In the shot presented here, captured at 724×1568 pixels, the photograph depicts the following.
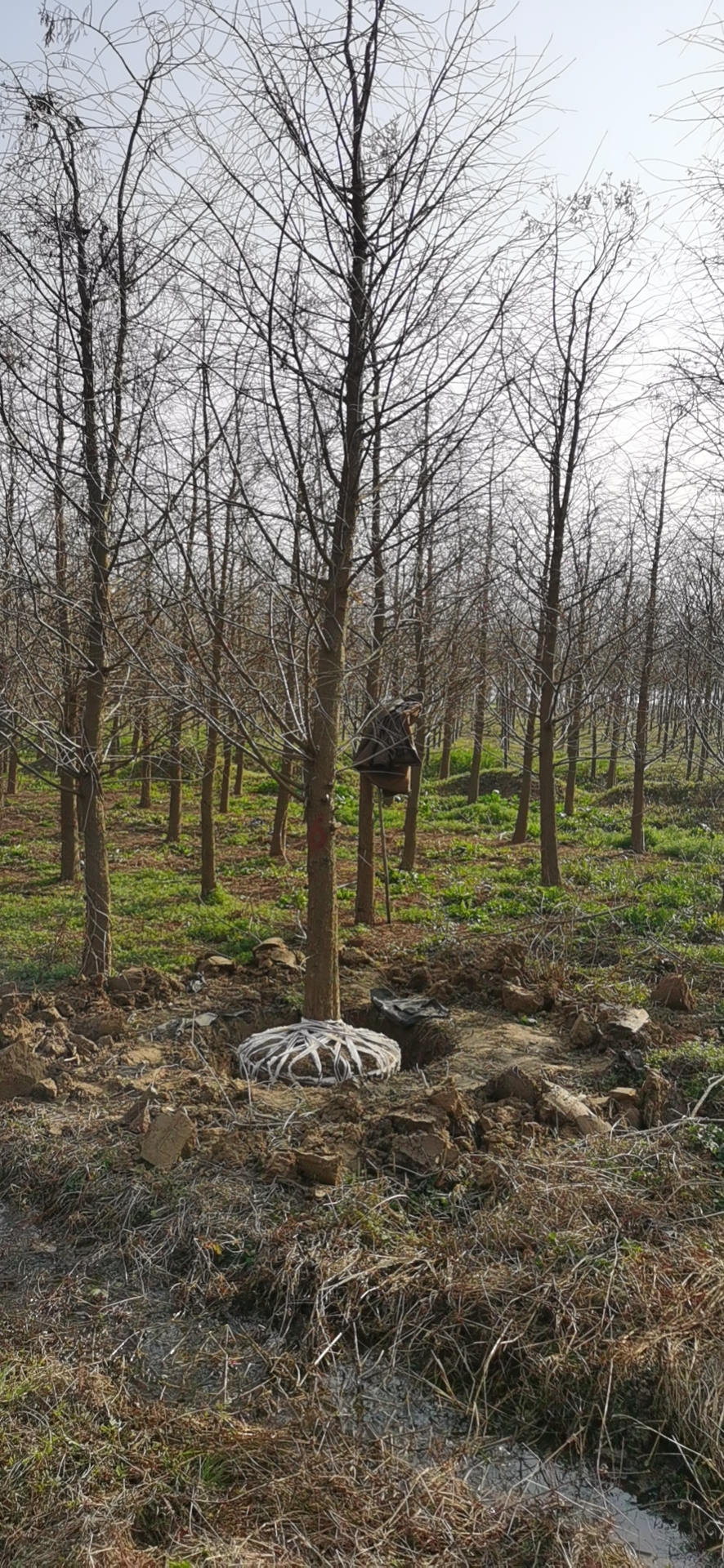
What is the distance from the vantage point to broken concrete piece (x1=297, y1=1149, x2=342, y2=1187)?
→ 4.34 metres

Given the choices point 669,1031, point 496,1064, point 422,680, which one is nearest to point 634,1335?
point 496,1064

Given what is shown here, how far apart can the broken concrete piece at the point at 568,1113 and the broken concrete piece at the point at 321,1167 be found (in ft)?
3.49

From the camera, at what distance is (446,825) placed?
15.7 metres

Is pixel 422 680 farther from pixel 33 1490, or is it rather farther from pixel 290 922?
pixel 33 1490

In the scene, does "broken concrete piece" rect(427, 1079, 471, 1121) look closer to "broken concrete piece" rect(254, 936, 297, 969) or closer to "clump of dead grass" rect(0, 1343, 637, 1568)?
"clump of dead grass" rect(0, 1343, 637, 1568)

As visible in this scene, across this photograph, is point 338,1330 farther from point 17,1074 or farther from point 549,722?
point 549,722

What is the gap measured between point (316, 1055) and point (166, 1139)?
3.65 feet

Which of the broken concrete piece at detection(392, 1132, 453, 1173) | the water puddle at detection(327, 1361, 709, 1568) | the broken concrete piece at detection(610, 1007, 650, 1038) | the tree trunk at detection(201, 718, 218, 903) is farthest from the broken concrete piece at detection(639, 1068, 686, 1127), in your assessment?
the tree trunk at detection(201, 718, 218, 903)

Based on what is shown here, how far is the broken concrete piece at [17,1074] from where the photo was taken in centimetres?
541

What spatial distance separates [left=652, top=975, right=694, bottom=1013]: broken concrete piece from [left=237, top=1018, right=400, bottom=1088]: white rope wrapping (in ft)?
6.17

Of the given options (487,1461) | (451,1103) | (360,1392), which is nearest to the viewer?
(487,1461)

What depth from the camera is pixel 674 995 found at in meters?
6.50

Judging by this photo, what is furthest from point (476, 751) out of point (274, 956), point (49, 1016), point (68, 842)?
point (49, 1016)

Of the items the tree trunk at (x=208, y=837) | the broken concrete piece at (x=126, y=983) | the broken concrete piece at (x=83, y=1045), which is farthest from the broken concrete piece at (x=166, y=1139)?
the tree trunk at (x=208, y=837)
